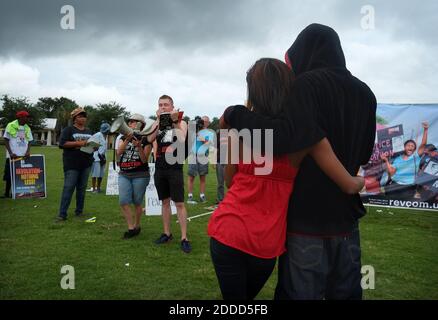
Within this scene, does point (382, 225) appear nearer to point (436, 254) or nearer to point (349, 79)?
point (436, 254)

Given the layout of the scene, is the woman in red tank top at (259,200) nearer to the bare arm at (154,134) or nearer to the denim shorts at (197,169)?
the bare arm at (154,134)

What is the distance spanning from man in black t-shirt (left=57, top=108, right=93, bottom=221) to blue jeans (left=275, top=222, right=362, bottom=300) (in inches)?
228

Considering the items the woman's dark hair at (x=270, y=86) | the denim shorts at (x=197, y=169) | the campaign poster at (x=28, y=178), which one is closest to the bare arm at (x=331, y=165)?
the woman's dark hair at (x=270, y=86)

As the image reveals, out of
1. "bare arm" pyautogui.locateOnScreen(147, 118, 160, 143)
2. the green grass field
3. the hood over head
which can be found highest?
the hood over head

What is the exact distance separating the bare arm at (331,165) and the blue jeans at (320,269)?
303mm

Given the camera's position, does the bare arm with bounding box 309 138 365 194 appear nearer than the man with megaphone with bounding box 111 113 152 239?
Yes

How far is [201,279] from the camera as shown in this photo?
3959 millimetres

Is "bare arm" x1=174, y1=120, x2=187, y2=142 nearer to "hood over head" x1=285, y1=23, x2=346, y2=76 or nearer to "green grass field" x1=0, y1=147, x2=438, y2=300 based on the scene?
"green grass field" x1=0, y1=147, x2=438, y2=300

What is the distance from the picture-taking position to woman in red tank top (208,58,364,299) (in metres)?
1.73

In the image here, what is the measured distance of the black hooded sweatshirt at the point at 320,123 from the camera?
163cm

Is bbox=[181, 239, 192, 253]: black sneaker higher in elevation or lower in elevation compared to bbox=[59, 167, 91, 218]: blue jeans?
lower

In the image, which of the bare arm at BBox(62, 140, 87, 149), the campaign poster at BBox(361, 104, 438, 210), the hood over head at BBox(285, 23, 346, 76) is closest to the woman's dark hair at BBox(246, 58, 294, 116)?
the hood over head at BBox(285, 23, 346, 76)
